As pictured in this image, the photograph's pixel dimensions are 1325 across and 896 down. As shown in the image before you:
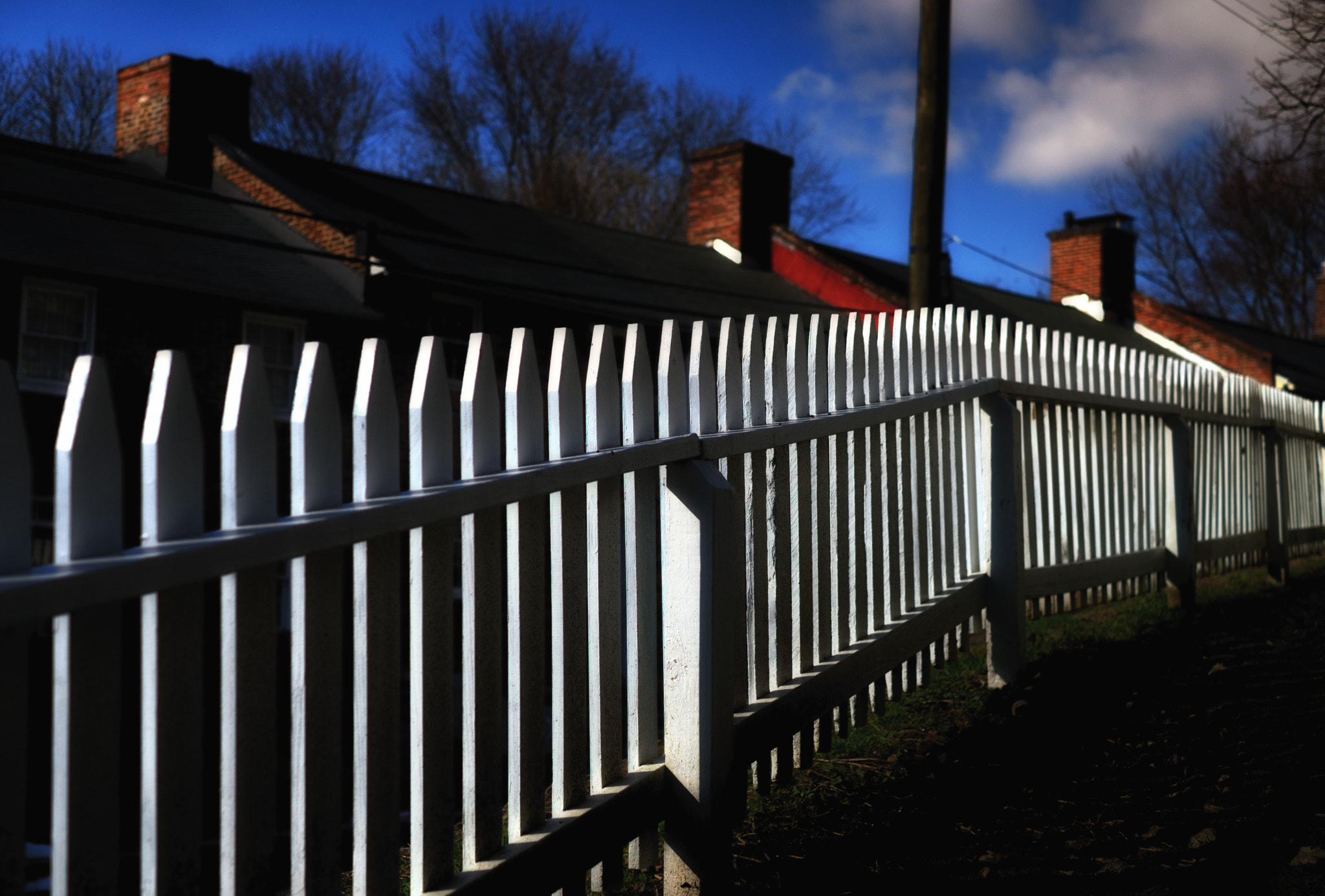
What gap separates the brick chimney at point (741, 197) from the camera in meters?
24.6

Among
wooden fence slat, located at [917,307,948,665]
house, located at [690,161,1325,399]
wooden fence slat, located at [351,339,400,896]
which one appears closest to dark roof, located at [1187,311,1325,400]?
house, located at [690,161,1325,399]

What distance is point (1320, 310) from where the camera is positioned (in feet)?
116

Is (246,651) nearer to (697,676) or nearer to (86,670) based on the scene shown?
(86,670)

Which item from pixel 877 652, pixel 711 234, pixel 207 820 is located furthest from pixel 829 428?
pixel 711 234

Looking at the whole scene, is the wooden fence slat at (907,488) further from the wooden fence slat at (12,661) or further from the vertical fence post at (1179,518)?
the wooden fence slat at (12,661)

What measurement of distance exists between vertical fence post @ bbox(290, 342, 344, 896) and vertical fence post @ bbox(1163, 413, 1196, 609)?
228 inches

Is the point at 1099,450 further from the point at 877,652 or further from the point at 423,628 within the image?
the point at 423,628

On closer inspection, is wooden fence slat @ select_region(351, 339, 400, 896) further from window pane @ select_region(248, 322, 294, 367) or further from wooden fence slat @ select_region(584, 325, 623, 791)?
window pane @ select_region(248, 322, 294, 367)

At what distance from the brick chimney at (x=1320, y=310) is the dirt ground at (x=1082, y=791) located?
35.8m

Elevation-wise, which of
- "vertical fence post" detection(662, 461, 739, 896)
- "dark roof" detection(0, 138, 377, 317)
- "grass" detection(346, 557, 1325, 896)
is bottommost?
"grass" detection(346, 557, 1325, 896)

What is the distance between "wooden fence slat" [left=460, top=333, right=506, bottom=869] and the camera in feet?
7.38

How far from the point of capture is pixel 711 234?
82.7 ft

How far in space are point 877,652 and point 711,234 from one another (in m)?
22.1

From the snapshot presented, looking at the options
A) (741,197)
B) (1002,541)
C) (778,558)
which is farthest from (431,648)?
(741,197)
